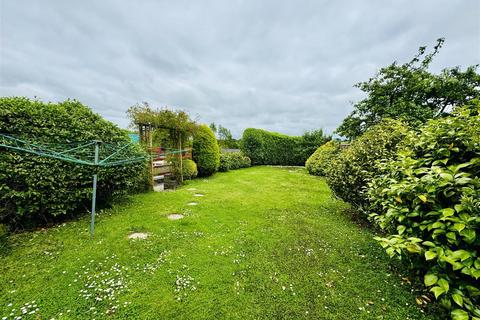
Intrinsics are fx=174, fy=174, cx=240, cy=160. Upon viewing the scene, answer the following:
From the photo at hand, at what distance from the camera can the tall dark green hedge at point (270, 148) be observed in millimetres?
17030

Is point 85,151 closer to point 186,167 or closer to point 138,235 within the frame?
point 138,235

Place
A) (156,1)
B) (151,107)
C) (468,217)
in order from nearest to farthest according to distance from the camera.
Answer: (468,217) < (156,1) < (151,107)

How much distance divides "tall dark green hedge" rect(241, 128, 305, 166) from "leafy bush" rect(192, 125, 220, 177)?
6.79 metres

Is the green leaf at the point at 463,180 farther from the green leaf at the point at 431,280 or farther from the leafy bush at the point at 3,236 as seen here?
the leafy bush at the point at 3,236

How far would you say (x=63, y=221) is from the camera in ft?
13.2

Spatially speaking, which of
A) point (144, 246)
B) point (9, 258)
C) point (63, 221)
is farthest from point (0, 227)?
point (144, 246)

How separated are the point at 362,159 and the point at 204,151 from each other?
7971 mm

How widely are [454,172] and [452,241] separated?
0.55 meters

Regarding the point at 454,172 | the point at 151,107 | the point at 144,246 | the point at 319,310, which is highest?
the point at 151,107

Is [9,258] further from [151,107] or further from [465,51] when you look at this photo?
[465,51]

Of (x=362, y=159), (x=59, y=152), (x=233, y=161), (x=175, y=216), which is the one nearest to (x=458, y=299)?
(x=362, y=159)

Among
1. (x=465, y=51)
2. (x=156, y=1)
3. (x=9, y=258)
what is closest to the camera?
(x=9, y=258)

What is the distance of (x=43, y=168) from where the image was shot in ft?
11.6

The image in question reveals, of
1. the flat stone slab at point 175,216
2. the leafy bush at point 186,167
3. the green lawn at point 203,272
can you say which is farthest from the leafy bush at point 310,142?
the flat stone slab at point 175,216
